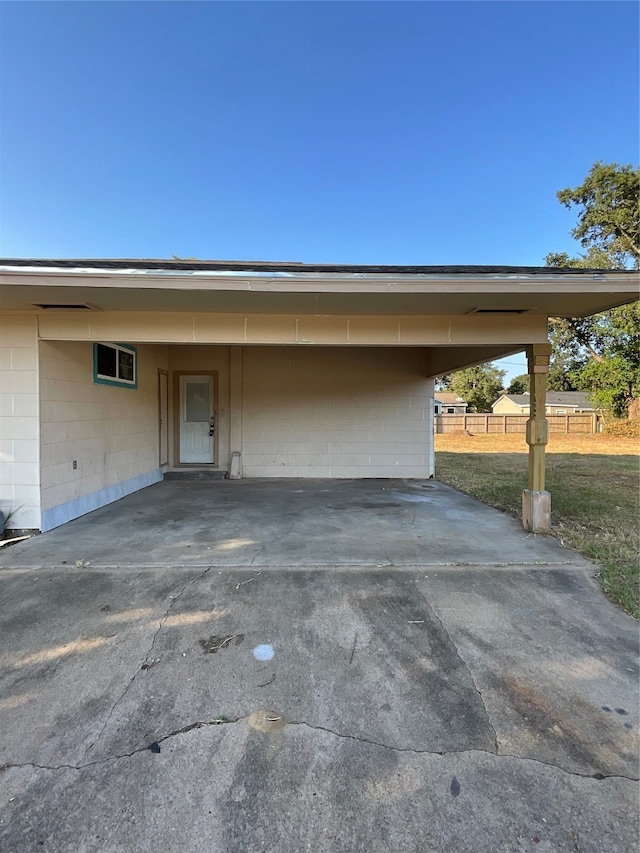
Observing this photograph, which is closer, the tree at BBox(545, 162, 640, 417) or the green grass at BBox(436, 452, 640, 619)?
the green grass at BBox(436, 452, 640, 619)

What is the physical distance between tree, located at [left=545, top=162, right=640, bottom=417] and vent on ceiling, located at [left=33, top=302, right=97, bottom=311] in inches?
831

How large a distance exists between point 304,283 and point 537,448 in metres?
3.36

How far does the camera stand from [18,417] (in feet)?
14.2

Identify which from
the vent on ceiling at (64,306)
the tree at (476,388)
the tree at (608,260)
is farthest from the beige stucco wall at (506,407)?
the vent on ceiling at (64,306)

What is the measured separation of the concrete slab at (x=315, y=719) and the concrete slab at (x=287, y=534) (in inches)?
24.7

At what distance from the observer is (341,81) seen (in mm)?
9531

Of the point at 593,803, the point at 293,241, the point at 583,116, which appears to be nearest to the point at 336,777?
the point at 593,803

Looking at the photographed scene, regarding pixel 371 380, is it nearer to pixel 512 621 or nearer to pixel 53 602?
pixel 512 621

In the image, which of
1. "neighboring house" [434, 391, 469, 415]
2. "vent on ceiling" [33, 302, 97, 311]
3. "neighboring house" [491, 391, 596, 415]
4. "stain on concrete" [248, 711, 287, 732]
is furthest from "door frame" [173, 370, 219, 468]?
"neighboring house" [434, 391, 469, 415]

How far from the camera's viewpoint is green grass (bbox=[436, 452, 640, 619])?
354 cm

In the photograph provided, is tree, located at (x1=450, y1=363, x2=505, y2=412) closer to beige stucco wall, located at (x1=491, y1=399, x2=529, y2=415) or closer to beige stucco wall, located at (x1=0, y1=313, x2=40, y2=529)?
beige stucco wall, located at (x1=491, y1=399, x2=529, y2=415)

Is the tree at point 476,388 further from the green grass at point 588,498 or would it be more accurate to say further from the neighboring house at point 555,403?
the green grass at point 588,498

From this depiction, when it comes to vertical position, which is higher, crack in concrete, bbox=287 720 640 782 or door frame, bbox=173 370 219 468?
door frame, bbox=173 370 219 468

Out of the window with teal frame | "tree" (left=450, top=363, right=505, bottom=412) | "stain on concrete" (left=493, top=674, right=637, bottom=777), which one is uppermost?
"tree" (left=450, top=363, right=505, bottom=412)
